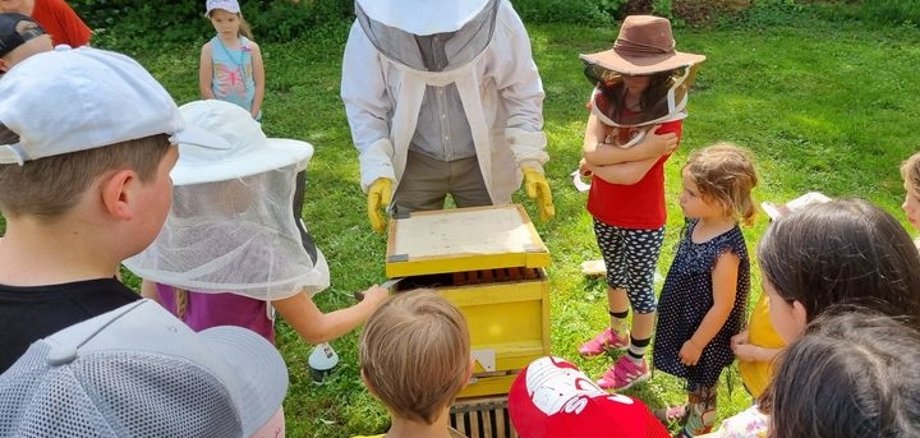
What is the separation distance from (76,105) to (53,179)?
0.42ft

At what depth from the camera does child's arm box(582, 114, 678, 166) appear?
257cm

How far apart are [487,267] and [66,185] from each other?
118 cm

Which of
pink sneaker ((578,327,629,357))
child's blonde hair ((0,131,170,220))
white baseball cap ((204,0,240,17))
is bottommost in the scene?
pink sneaker ((578,327,629,357))

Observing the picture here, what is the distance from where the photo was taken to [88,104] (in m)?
1.16

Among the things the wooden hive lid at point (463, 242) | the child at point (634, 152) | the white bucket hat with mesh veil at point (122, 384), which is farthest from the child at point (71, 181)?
the child at point (634, 152)

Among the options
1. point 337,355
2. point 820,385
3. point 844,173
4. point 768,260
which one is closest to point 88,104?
point 820,385

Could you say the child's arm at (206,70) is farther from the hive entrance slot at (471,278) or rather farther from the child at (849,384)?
the child at (849,384)

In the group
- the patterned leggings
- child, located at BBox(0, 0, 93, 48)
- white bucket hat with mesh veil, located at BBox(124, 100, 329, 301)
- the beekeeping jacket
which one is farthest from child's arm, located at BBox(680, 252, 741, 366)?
child, located at BBox(0, 0, 93, 48)

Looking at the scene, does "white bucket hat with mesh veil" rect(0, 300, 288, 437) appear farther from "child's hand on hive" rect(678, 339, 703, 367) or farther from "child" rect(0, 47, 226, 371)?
"child's hand on hive" rect(678, 339, 703, 367)

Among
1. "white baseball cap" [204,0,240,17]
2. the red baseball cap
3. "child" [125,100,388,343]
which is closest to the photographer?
the red baseball cap

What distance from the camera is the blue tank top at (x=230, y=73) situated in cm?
467

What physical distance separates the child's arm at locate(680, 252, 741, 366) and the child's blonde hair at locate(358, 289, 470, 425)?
1050mm

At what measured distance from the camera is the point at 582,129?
5.85 metres

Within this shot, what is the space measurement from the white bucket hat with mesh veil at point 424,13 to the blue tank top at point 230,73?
8.27 feet
